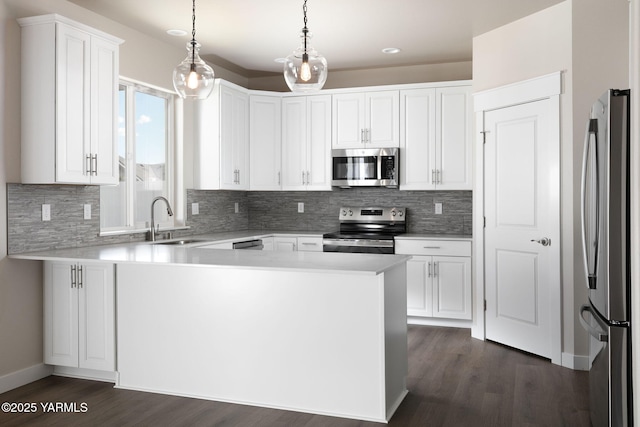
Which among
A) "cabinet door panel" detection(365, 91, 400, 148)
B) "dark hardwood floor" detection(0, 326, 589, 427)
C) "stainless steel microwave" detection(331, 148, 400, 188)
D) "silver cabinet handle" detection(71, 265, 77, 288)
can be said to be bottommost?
"dark hardwood floor" detection(0, 326, 589, 427)

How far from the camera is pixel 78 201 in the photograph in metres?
4.20

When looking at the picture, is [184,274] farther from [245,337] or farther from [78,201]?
[78,201]

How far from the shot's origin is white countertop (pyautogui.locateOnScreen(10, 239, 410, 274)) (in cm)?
309

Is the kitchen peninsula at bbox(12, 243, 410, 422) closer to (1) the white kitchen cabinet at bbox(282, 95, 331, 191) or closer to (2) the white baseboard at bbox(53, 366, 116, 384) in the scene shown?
(2) the white baseboard at bbox(53, 366, 116, 384)

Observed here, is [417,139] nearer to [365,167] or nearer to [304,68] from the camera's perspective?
[365,167]

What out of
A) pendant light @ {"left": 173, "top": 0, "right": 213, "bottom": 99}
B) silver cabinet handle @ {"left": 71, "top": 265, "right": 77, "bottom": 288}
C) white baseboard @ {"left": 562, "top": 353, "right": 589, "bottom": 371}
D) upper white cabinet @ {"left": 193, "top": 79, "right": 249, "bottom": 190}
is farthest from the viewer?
upper white cabinet @ {"left": 193, "top": 79, "right": 249, "bottom": 190}

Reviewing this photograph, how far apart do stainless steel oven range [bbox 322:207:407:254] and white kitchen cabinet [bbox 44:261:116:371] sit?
8.76ft

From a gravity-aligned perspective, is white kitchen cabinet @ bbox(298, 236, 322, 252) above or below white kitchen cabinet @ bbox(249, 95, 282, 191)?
below

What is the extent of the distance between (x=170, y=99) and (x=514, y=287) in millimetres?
3659

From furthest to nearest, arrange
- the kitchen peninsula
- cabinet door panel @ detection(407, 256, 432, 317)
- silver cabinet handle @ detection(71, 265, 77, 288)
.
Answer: cabinet door panel @ detection(407, 256, 432, 317)
silver cabinet handle @ detection(71, 265, 77, 288)
the kitchen peninsula

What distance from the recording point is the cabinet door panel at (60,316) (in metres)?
3.74

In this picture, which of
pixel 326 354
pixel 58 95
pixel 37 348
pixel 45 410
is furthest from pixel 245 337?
pixel 58 95

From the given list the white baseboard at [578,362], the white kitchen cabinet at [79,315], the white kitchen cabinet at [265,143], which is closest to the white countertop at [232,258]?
the white kitchen cabinet at [79,315]

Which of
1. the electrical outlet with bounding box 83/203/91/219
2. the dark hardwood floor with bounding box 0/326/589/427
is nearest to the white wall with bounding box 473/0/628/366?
the dark hardwood floor with bounding box 0/326/589/427
